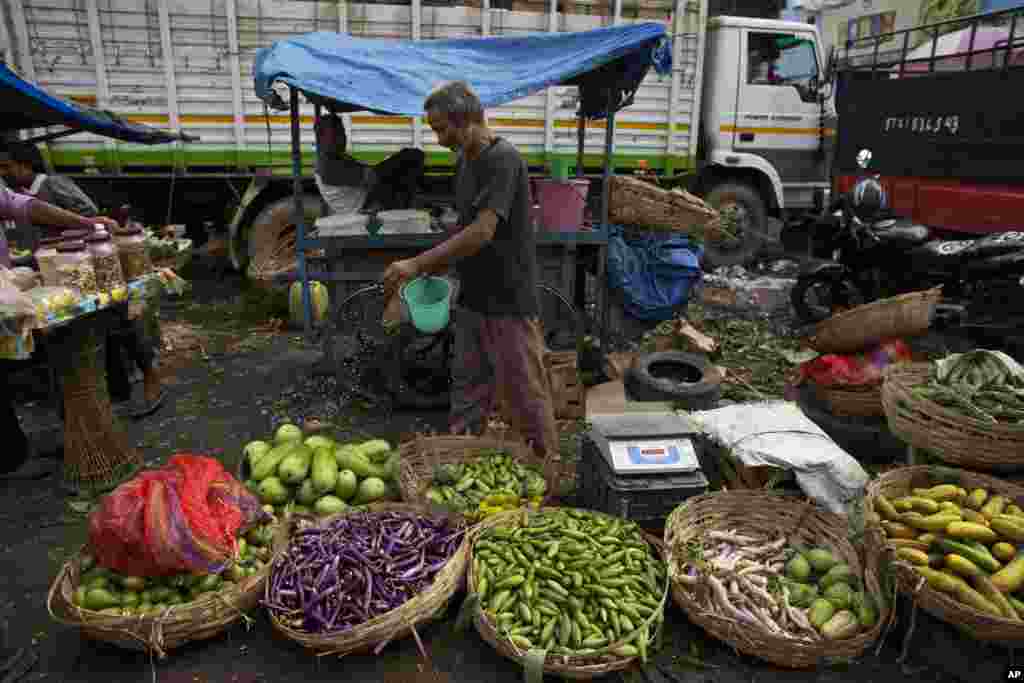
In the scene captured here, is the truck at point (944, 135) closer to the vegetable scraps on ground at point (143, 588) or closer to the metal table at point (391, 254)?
the metal table at point (391, 254)

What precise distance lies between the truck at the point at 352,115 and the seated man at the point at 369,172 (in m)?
2.26

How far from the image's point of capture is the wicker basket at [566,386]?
529 centimetres

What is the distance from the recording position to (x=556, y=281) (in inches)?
227

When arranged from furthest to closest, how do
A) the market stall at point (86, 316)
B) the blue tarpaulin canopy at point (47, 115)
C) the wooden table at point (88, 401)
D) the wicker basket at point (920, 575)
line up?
the blue tarpaulin canopy at point (47, 115), the wooden table at point (88, 401), the market stall at point (86, 316), the wicker basket at point (920, 575)

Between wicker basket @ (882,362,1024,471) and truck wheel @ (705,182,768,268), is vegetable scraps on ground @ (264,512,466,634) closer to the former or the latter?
wicker basket @ (882,362,1024,471)

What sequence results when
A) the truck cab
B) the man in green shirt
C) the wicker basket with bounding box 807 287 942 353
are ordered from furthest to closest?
the truck cab
the wicker basket with bounding box 807 287 942 353
the man in green shirt

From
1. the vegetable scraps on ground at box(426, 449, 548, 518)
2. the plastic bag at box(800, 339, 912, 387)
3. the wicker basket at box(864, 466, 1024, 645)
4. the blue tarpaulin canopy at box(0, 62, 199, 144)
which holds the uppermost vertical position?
the blue tarpaulin canopy at box(0, 62, 199, 144)

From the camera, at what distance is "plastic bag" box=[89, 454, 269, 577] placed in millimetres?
2680

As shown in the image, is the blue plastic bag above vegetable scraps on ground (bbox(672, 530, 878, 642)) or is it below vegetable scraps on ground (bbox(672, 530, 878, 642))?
above

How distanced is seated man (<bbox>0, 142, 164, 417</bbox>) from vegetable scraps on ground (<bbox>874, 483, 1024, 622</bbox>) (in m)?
5.21

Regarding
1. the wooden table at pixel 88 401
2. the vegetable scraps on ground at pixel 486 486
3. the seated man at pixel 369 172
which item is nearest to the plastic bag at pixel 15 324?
the wooden table at pixel 88 401

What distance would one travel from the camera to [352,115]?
841 centimetres

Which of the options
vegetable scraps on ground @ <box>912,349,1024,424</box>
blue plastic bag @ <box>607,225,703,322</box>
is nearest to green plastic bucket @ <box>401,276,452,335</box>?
blue plastic bag @ <box>607,225,703,322</box>

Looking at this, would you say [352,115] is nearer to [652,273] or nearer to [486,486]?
[652,273]
